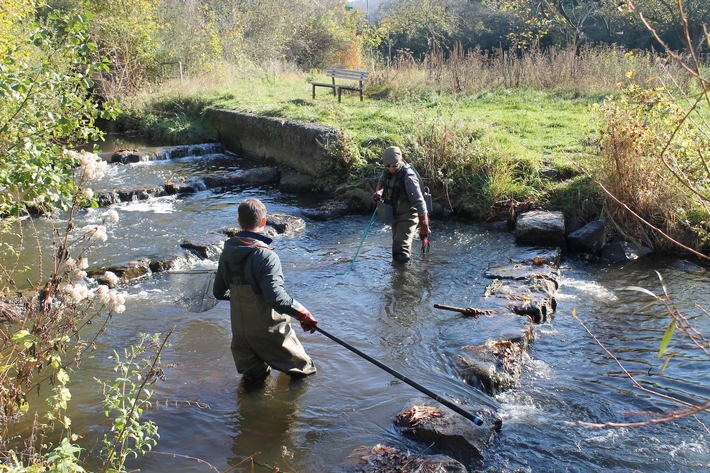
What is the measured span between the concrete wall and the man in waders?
7.78m

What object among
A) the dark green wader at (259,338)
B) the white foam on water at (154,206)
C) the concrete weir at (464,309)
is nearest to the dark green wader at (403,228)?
the concrete weir at (464,309)

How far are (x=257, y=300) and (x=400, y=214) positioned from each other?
397 cm

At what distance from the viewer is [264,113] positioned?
52.7ft

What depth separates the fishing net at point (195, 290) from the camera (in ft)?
18.5

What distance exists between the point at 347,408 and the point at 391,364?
2.79ft

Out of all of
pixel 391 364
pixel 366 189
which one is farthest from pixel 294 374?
pixel 366 189

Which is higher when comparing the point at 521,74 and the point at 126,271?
the point at 521,74

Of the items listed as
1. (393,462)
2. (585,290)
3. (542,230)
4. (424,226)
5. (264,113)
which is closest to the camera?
(393,462)

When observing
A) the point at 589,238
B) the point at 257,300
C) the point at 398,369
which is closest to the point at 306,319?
the point at 257,300

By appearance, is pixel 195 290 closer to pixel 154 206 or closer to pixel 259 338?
pixel 259 338

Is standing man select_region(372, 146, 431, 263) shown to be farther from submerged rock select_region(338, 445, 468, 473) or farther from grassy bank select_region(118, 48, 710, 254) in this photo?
submerged rock select_region(338, 445, 468, 473)

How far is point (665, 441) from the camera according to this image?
4590mm

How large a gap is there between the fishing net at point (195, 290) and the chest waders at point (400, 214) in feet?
9.05

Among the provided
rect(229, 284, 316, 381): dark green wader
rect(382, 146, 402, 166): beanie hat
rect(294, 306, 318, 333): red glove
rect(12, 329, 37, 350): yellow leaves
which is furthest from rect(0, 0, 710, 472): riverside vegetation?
rect(382, 146, 402, 166): beanie hat
